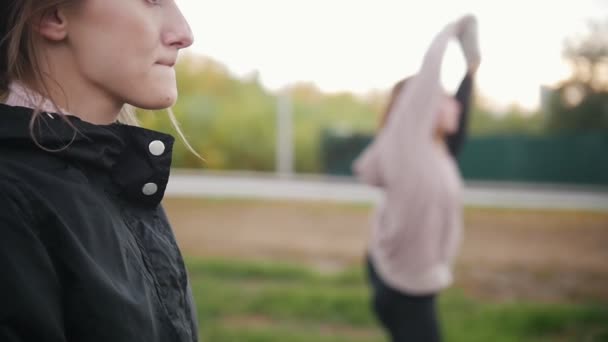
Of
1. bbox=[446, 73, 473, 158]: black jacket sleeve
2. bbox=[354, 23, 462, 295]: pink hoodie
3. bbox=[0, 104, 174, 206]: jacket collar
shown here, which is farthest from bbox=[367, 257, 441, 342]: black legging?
bbox=[0, 104, 174, 206]: jacket collar

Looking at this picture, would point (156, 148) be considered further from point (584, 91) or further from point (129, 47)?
point (584, 91)

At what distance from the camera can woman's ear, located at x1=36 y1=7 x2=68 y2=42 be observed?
45.1 inches

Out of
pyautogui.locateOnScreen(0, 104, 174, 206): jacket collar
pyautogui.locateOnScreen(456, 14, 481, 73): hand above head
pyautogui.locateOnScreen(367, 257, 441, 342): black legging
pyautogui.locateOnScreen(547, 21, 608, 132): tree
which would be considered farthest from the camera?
pyautogui.locateOnScreen(547, 21, 608, 132): tree

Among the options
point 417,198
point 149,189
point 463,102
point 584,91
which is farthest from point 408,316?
point 584,91

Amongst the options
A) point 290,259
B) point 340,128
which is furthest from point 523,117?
point 290,259

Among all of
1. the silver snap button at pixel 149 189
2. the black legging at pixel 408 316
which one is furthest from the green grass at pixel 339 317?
the silver snap button at pixel 149 189

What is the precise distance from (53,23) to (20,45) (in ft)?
0.25

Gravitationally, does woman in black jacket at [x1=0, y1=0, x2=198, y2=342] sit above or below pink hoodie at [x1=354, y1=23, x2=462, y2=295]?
above

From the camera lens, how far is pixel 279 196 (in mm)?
16125

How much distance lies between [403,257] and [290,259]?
544 cm

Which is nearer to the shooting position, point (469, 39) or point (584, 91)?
point (469, 39)

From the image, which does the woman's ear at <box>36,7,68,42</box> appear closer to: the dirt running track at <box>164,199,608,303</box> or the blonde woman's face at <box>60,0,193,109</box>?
the blonde woman's face at <box>60,0,193,109</box>

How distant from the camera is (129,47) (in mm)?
1183

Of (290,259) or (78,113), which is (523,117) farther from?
(78,113)
